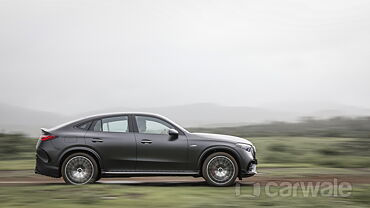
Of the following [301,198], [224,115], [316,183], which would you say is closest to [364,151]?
[316,183]

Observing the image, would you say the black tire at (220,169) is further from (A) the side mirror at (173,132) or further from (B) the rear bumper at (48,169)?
(B) the rear bumper at (48,169)

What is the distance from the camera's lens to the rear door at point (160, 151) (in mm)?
12117

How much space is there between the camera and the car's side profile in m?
12.0

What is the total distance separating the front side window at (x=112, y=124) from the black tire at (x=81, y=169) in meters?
0.68

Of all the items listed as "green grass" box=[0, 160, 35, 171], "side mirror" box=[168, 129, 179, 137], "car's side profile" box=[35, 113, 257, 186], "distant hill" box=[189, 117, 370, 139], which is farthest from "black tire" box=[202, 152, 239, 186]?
"distant hill" box=[189, 117, 370, 139]

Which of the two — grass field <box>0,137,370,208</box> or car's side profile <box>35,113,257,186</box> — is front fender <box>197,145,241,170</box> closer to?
car's side profile <box>35,113,257,186</box>

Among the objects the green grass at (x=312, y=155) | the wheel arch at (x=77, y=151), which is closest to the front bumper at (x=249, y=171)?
the wheel arch at (x=77, y=151)

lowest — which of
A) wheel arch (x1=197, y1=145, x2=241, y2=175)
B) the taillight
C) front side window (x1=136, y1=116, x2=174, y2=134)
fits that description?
wheel arch (x1=197, y1=145, x2=241, y2=175)

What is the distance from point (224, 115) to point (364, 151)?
146874 millimetres

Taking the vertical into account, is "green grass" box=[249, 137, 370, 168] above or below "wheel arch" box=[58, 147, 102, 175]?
below

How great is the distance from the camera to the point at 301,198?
10.3m

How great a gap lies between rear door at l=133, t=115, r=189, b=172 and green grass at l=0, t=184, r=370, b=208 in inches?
19.5

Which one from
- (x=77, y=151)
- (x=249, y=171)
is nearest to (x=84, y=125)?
(x=77, y=151)

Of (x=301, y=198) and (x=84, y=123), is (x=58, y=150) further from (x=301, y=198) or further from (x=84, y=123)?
(x=301, y=198)
